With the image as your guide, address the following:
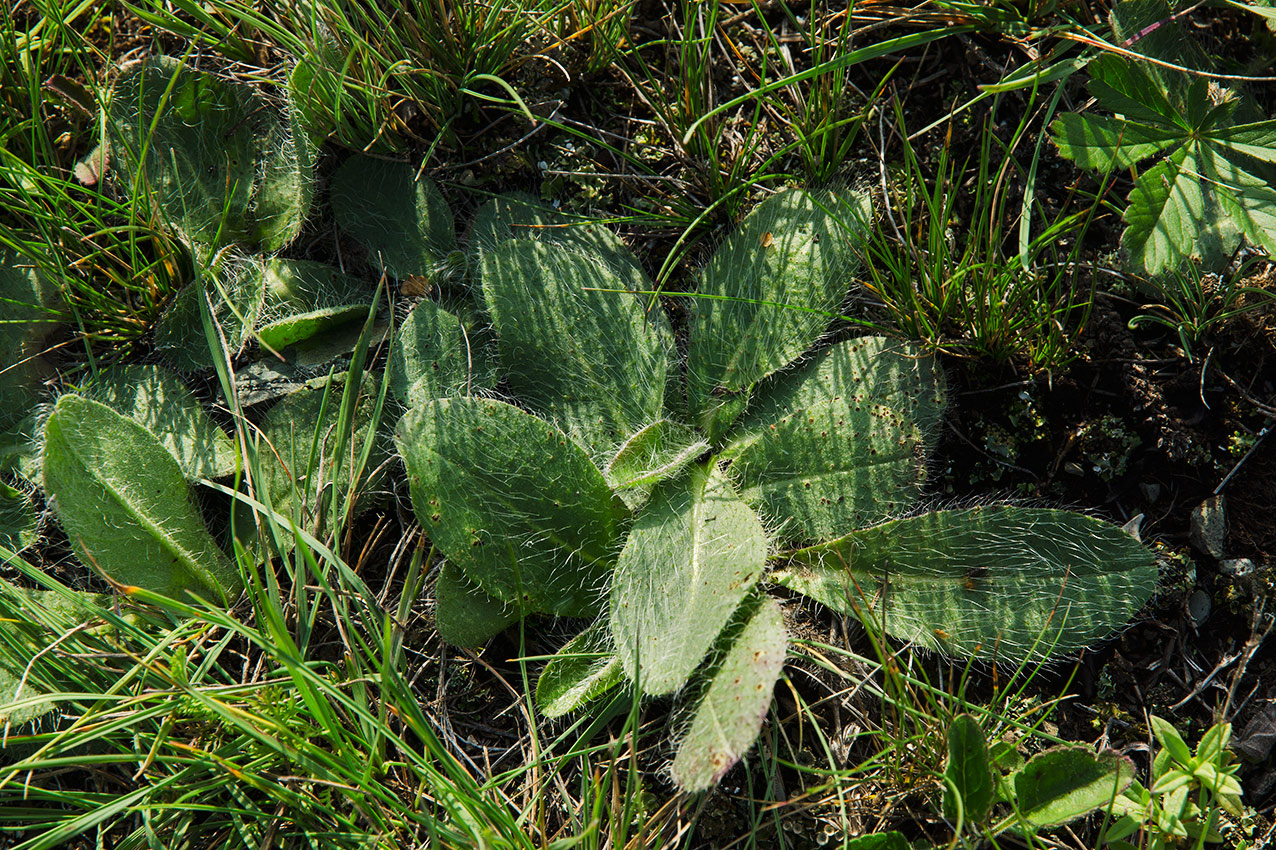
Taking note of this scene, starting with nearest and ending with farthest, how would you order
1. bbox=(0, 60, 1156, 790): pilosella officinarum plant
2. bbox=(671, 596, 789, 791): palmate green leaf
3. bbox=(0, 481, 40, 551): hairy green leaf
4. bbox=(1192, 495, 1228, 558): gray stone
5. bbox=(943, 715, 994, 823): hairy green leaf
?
bbox=(671, 596, 789, 791): palmate green leaf → bbox=(943, 715, 994, 823): hairy green leaf → bbox=(0, 60, 1156, 790): pilosella officinarum plant → bbox=(1192, 495, 1228, 558): gray stone → bbox=(0, 481, 40, 551): hairy green leaf

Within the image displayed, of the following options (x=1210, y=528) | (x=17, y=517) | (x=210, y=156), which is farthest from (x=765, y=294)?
(x=17, y=517)

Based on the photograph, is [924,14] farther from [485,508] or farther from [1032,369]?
[485,508]

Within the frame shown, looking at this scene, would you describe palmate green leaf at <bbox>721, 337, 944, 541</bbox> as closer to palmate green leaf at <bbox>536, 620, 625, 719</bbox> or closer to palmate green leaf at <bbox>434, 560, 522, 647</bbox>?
palmate green leaf at <bbox>536, 620, 625, 719</bbox>

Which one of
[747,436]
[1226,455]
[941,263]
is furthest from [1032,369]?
[747,436]

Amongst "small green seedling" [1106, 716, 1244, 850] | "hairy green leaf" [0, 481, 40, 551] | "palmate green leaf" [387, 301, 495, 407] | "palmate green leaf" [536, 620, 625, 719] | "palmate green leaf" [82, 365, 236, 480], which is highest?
"palmate green leaf" [387, 301, 495, 407]

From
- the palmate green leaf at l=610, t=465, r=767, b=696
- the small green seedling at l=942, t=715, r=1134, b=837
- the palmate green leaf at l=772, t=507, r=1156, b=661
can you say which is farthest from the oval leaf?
the palmate green leaf at l=610, t=465, r=767, b=696

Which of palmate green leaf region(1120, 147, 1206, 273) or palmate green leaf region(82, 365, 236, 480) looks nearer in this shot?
palmate green leaf region(1120, 147, 1206, 273)

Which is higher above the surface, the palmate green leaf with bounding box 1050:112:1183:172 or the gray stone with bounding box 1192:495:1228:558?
the palmate green leaf with bounding box 1050:112:1183:172

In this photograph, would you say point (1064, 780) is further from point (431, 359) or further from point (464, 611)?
point (431, 359)
